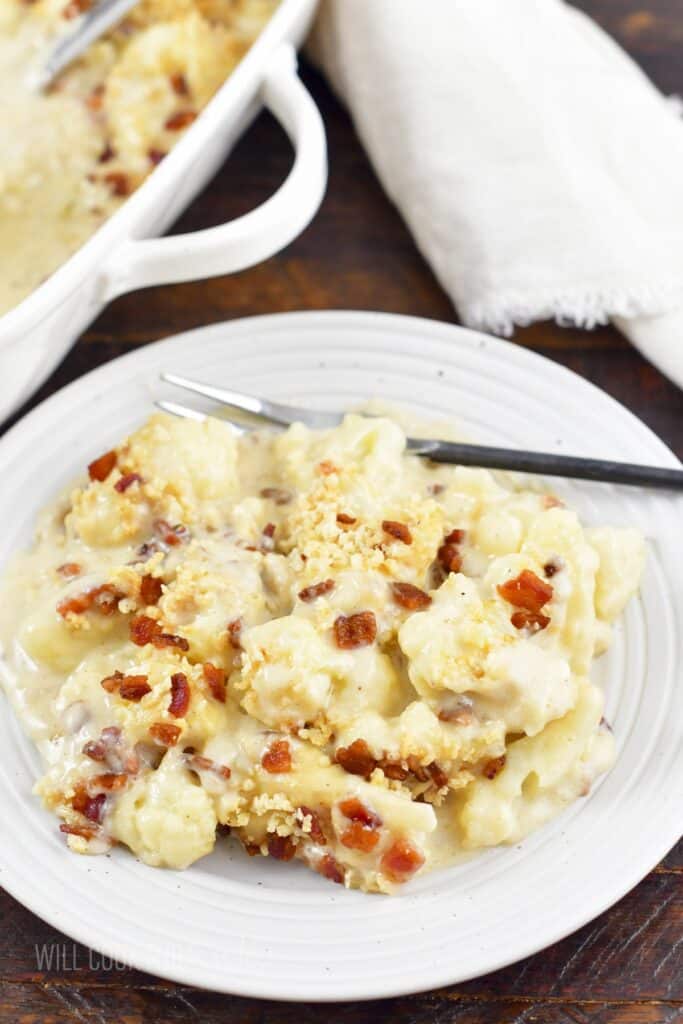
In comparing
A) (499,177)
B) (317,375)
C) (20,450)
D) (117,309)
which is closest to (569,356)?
(499,177)

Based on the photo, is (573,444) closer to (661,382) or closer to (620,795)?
(661,382)

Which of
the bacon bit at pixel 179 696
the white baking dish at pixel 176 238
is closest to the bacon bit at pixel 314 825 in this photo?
the bacon bit at pixel 179 696

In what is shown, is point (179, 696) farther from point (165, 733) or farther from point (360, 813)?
point (360, 813)

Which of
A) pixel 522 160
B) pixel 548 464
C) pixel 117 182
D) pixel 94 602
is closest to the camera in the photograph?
pixel 94 602

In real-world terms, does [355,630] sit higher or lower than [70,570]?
lower

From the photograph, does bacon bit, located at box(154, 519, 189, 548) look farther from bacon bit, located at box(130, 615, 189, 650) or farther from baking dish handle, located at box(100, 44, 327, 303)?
baking dish handle, located at box(100, 44, 327, 303)

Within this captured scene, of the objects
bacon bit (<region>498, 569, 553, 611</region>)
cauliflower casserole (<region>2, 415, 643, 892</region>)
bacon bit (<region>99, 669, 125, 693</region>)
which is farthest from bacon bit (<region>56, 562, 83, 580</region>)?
bacon bit (<region>498, 569, 553, 611</region>)

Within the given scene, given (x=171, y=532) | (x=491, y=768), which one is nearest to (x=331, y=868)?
(x=491, y=768)
